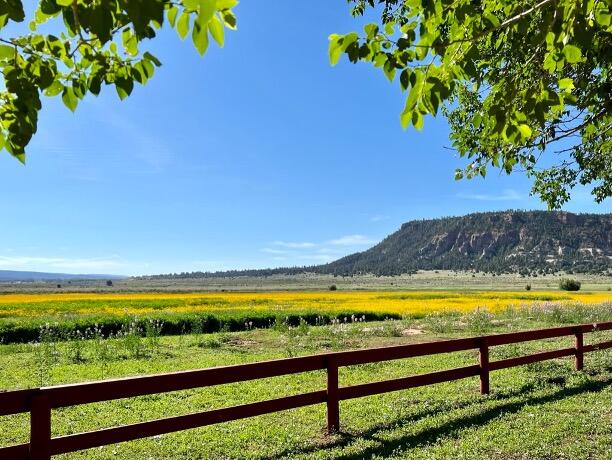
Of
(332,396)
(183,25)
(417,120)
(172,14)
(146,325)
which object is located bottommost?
(146,325)

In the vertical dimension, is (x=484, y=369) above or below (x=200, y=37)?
below

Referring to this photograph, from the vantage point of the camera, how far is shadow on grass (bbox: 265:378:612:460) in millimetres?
6805

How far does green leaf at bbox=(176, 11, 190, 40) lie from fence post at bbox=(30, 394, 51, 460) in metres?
4.39

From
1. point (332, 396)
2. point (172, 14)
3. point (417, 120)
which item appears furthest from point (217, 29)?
point (332, 396)

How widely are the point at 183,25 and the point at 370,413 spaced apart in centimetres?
785

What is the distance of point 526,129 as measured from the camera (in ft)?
12.0

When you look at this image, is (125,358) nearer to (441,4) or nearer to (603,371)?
(603,371)

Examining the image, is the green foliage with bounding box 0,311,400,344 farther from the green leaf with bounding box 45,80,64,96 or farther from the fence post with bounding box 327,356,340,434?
the green leaf with bounding box 45,80,64,96

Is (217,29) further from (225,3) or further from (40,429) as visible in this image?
(40,429)

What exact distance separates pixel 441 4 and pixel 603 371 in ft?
38.3

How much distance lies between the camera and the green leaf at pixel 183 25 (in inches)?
99.9

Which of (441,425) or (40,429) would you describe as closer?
(40,429)

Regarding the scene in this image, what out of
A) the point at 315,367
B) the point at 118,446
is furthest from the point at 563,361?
the point at 118,446

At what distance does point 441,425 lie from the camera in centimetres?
784
